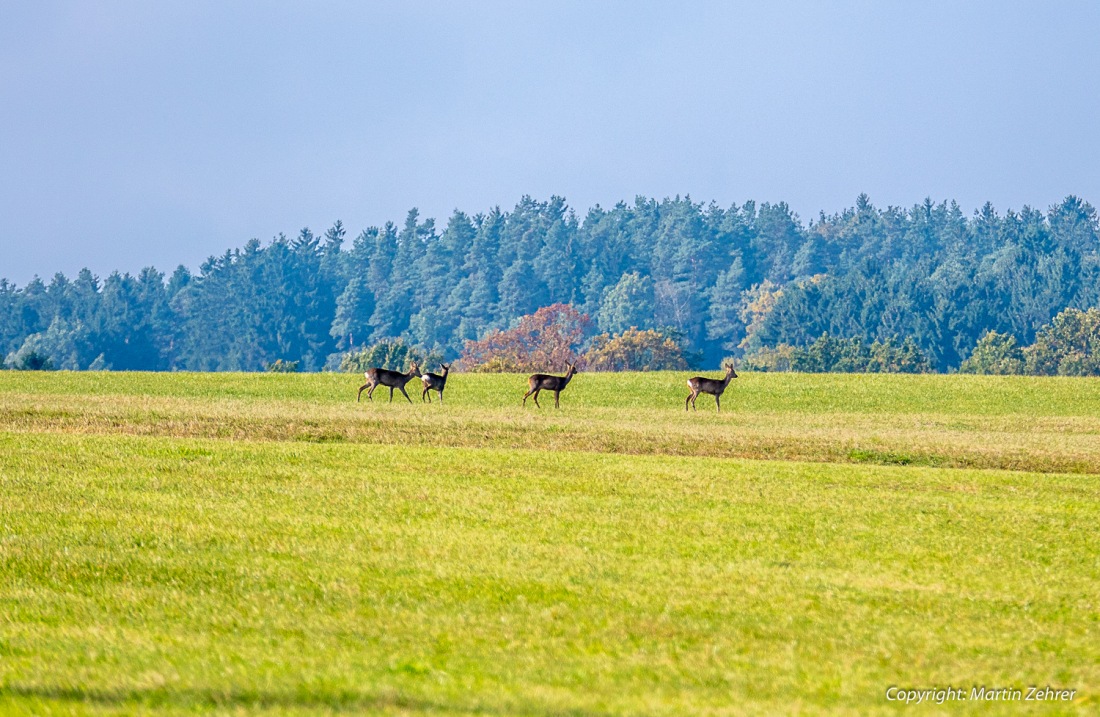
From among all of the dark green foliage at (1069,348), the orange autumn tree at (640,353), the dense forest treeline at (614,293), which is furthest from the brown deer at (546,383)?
the dense forest treeline at (614,293)

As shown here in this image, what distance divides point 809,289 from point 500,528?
128m

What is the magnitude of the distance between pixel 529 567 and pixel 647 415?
862 inches

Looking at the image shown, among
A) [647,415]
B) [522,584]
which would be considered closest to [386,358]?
[647,415]

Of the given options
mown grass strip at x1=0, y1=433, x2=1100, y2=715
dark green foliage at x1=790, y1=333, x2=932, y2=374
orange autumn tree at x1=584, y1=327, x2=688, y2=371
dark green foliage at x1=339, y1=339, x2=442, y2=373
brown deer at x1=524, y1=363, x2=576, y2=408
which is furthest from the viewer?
dark green foliage at x1=339, y1=339, x2=442, y2=373

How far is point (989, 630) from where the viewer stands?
40.9 ft

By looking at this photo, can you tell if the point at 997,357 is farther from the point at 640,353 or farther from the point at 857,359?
the point at 640,353

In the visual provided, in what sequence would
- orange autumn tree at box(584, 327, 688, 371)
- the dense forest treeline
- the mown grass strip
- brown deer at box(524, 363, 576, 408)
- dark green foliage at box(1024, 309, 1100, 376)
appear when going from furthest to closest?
the dense forest treeline, orange autumn tree at box(584, 327, 688, 371), dark green foliage at box(1024, 309, 1100, 376), brown deer at box(524, 363, 576, 408), the mown grass strip

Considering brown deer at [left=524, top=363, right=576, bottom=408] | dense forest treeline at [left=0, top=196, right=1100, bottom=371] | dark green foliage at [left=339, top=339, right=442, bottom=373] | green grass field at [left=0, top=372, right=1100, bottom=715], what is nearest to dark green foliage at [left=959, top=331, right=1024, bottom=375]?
dense forest treeline at [left=0, top=196, right=1100, bottom=371]

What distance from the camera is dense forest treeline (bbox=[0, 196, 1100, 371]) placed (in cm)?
14200

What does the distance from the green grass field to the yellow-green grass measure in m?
0.23

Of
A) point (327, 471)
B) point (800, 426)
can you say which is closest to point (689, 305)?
point (800, 426)

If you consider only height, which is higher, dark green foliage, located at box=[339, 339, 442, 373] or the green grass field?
dark green foliage, located at box=[339, 339, 442, 373]

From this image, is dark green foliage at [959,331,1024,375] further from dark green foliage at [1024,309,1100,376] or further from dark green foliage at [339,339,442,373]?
dark green foliage at [339,339,442,373]

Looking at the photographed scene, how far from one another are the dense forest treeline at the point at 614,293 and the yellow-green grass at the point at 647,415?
92.0 metres
